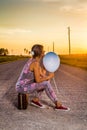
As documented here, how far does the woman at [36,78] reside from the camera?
8461 mm

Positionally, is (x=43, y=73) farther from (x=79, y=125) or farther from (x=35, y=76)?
(x=79, y=125)

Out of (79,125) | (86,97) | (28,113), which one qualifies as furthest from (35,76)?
(86,97)

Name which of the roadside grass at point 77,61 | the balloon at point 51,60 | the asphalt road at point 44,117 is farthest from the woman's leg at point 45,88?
the roadside grass at point 77,61

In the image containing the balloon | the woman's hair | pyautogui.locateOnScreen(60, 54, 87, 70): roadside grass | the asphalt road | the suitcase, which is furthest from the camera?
pyautogui.locateOnScreen(60, 54, 87, 70): roadside grass

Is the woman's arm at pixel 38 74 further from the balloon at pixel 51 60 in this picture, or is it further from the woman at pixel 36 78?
the balloon at pixel 51 60

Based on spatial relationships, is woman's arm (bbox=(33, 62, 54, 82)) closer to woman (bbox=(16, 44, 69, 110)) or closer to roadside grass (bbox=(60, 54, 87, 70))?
woman (bbox=(16, 44, 69, 110))

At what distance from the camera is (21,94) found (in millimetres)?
8852

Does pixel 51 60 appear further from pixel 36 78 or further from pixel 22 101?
pixel 22 101

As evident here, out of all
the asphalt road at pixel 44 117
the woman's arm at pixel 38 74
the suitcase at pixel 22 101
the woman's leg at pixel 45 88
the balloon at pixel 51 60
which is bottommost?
the asphalt road at pixel 44 117

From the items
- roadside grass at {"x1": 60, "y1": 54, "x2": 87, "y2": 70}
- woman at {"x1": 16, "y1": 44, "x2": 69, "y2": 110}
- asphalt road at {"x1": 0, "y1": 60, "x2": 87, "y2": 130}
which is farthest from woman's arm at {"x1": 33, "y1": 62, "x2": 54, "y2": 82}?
roadside grass at {"x1": 60, "y1": 54, "x2": 87, "y2": 70}

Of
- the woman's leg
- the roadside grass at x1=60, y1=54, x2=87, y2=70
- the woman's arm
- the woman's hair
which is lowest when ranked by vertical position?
the roadside grass at x1=60, y1=54, x2=87, y2=70

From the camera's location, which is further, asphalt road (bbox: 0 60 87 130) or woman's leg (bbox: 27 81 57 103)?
woman's leg (bbox: 27 81 57 103)

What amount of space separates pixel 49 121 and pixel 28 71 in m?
1.79

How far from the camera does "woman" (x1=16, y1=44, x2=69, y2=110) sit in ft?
27.8
